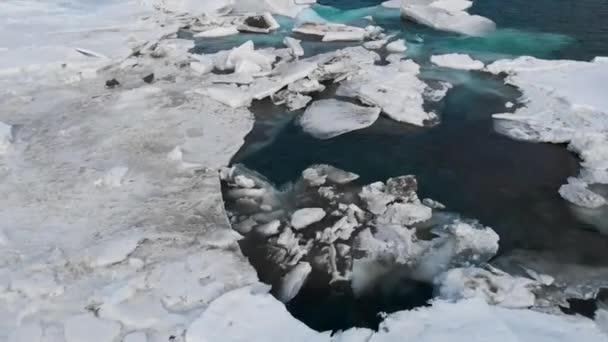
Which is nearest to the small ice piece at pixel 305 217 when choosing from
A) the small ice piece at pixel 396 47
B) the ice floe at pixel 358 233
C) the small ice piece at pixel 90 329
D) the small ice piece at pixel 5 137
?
the ice floe at pixel 358 233

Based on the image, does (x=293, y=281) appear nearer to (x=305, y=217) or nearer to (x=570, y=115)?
(x=305, y=217)

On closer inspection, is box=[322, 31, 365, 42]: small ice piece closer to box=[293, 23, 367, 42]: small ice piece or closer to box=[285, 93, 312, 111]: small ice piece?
box=[293, 23, 367, 42]: small ice piece

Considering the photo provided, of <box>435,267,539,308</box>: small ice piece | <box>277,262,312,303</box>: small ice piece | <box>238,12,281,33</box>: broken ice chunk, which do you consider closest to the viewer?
<box>435,267,539,308</box>: small ice piece

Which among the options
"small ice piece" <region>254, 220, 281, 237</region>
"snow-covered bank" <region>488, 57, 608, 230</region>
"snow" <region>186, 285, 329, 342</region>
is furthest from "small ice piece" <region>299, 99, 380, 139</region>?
"snow" <region>186, 285, 329, 342</region>

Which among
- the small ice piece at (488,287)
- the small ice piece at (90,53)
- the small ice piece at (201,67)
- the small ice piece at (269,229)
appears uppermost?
the small ice piece at (488,287)

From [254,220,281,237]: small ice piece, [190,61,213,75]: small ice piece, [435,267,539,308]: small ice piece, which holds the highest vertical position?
[435,267,539,308]: small ice piece

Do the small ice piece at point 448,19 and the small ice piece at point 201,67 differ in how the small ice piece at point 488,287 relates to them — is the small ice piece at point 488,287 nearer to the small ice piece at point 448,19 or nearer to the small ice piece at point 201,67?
the small ice piece at point 201,67

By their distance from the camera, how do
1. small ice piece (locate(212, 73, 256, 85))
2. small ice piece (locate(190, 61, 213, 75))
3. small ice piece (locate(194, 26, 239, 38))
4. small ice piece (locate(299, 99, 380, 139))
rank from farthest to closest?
small ice piece (locate(194, 26, 239, 38)) < small ice piece (locate(190, 61, 213, 75)) < small ice piece (locate(212, 73, 256, 85)) < small ice piece (locate(299, 99, 380, 139))
